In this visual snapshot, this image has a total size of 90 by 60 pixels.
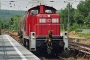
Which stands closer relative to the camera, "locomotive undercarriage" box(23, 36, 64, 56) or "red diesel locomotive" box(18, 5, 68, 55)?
"locomotive undercarriage" box(23, 36, 64, 56)

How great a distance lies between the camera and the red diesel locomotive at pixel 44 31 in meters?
23.0

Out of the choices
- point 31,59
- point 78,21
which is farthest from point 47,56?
point 78,21

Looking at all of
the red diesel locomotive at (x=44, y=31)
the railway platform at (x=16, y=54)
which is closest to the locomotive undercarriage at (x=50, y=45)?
the red diesel locomotive at (x=44, y=31)

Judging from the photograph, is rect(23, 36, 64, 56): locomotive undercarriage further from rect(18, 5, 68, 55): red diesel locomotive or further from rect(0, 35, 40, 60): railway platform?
rect(0, 35, 40, 60): railway platform

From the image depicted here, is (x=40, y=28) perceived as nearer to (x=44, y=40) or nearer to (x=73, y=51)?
(x=44, y=40)

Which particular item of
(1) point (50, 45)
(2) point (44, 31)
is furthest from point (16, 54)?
(2) point (44, 31)

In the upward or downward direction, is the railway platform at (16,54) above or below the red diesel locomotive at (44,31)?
below

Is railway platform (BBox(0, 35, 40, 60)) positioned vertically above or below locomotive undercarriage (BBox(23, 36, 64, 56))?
below

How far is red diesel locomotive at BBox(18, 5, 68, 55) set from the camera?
75.4 ft

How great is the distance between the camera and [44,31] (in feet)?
80.9

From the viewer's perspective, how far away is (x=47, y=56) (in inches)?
969

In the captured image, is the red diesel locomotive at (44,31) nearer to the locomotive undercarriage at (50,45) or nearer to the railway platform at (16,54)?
the locomotive undercarriage at (50,45)

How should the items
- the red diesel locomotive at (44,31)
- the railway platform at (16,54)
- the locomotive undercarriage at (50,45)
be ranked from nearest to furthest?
the railway platform at (16,54) → the locomotive undercarriage at (50,45) → the red diesel locomotive at (44,31)

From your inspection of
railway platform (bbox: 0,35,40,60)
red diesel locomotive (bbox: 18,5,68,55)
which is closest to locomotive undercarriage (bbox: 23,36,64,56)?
red diesel locomotive (bbox: 18,5,68,55)
